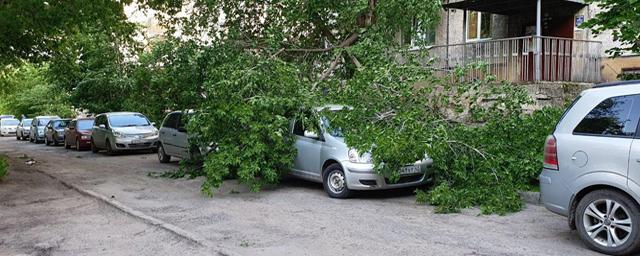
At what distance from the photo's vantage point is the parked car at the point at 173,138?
50.4 ft

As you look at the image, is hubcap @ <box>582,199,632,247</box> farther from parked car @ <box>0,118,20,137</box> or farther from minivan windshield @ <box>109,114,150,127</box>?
parked car @ <box>0,118,20,137</box>

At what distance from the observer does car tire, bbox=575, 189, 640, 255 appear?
566cm

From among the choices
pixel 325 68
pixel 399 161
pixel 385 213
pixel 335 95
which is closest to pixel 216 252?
pixel 385 213

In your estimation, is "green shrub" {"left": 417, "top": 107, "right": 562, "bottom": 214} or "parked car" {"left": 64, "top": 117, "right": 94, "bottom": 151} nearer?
"green shrub" {"left": 417, "top": 107, "right": 562, "bottom": 214}

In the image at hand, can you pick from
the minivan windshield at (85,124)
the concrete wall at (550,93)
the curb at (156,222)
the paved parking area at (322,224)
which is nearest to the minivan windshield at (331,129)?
the paved parking area at (322,224)

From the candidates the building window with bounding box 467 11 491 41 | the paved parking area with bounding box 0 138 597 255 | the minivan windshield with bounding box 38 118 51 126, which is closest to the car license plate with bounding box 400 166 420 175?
the paved parking area with bounding box 0 138 597 255

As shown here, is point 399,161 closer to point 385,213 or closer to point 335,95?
point 385,213

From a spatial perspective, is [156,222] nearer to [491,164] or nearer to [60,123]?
[491,164]

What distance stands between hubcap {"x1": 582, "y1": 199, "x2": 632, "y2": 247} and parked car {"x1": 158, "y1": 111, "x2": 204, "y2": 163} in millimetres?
10715

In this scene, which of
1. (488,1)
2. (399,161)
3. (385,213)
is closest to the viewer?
(385,213)

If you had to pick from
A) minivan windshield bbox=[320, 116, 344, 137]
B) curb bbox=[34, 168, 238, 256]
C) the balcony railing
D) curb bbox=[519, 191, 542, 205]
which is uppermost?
the balcony railing

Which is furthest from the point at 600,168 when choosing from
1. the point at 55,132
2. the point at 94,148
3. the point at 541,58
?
the point at 55,132

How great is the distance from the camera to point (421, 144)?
9.05 meters

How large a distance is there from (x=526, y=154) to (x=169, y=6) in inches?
429
